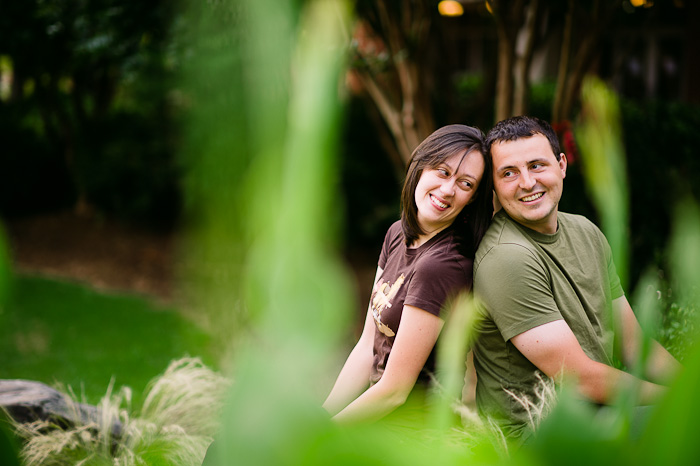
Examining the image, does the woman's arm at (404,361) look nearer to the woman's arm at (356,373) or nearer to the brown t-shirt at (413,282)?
the brown t-shirt at (413,282)

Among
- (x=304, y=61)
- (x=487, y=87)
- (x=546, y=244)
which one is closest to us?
(x=304, y=61)

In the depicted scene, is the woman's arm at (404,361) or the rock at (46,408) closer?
the woman's arm at (404,361)

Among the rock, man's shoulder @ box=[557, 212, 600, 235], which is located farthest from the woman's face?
the rock

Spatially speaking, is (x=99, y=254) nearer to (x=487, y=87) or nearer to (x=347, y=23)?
(x=487, y=87)

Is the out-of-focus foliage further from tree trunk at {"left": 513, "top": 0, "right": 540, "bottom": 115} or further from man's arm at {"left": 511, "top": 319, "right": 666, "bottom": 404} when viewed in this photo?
man's arm at {"left": 511, "top": 319, "right": 666, "bottom": 404}

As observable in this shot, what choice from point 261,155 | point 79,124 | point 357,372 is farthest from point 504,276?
point 79,124

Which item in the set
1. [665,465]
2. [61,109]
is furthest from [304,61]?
[61,109]

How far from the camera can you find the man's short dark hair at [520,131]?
1.96m

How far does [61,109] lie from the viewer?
1145cm

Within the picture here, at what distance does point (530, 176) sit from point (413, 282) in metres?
0.47

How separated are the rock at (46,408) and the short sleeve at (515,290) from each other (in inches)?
81.0

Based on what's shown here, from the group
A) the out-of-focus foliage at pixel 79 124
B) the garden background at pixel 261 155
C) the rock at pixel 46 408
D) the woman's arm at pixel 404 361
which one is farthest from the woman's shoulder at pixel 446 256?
the out-of-focus foliage at pixel 79 124

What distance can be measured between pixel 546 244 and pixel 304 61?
181cm

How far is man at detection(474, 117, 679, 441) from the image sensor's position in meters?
1.83
